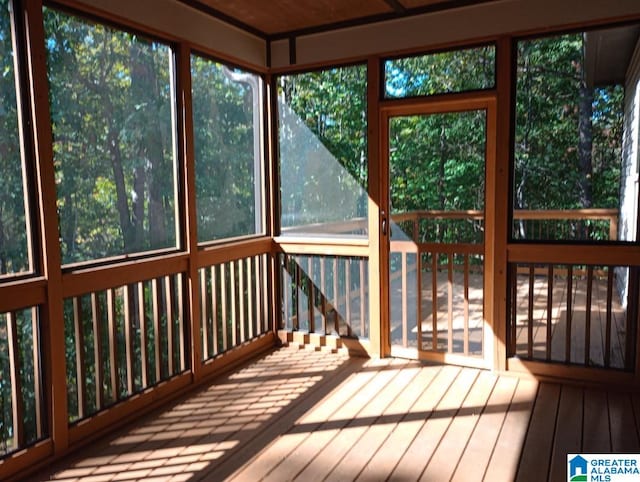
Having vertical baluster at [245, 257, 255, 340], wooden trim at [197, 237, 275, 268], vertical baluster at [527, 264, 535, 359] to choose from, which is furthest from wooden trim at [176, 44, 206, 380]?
vertical baluster at [527, 264, 535, 359]

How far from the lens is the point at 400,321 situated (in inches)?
163

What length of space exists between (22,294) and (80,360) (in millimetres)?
534

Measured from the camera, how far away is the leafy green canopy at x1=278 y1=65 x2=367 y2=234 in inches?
162

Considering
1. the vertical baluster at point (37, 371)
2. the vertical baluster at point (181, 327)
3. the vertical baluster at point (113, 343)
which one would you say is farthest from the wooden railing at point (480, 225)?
the vertical baluster at point (37, 371)

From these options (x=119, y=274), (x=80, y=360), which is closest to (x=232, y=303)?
(x=119, y=274)

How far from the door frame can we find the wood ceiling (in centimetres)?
62

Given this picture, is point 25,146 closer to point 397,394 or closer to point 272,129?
point 272,129

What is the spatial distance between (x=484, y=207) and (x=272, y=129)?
1.87 metres

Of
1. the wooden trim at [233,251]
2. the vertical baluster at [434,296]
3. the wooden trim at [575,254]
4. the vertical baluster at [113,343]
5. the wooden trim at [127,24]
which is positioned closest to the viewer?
the wooden trim at [127,24]

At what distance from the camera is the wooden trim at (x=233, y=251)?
3.71 metres

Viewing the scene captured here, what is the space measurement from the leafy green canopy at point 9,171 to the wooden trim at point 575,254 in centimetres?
295

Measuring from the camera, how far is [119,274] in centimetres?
299

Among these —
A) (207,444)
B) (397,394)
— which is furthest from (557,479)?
(207,444)

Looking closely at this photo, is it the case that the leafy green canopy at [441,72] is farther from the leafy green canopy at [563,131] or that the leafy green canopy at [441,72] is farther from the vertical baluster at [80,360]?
the vertical baluster at [80,360]
